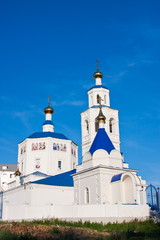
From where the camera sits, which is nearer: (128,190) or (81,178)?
(128,190)

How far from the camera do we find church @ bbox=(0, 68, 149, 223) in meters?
15.3

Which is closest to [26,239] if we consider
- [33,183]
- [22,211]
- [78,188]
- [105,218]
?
[105,218]

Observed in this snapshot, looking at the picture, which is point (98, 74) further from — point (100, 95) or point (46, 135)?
point (46, 135)

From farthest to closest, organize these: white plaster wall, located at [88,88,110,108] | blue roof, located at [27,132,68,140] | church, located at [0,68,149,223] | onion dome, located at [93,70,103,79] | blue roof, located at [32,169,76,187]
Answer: onion dome, located at [93,70,103,79] < blue roof, located at [27,132,68,140] < white plaster wall, located at [88,88,110,108] < blue roof, located at [32,169,76,187] < church, located at [0,68,149,223]

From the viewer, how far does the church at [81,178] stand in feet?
50.1

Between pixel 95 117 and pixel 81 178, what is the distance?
25.7 feet

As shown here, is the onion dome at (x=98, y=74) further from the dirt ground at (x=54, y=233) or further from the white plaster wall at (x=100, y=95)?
the dirt ground at (x=54, y=233)

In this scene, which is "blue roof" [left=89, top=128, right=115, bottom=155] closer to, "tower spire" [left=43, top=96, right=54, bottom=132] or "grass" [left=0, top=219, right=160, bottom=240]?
"grass" [left=0, top=219, right=160, bottom=240]

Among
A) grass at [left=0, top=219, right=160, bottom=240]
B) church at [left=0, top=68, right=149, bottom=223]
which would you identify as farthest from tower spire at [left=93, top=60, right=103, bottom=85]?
grass at [left=0, top=219, right=160, bottom=240]

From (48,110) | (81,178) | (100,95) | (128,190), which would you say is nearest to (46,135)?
(48,110)

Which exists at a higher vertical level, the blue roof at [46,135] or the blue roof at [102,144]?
the blue roof at [46,135]

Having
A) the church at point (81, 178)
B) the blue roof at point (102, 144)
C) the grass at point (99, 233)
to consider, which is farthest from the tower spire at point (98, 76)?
the grass at point (99, 233)

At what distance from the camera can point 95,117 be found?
25844mm

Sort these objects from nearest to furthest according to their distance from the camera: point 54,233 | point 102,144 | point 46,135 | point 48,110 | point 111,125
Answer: point 54,233 < point 102,144 < point 111,125 < point 46,135 < point 48,110
